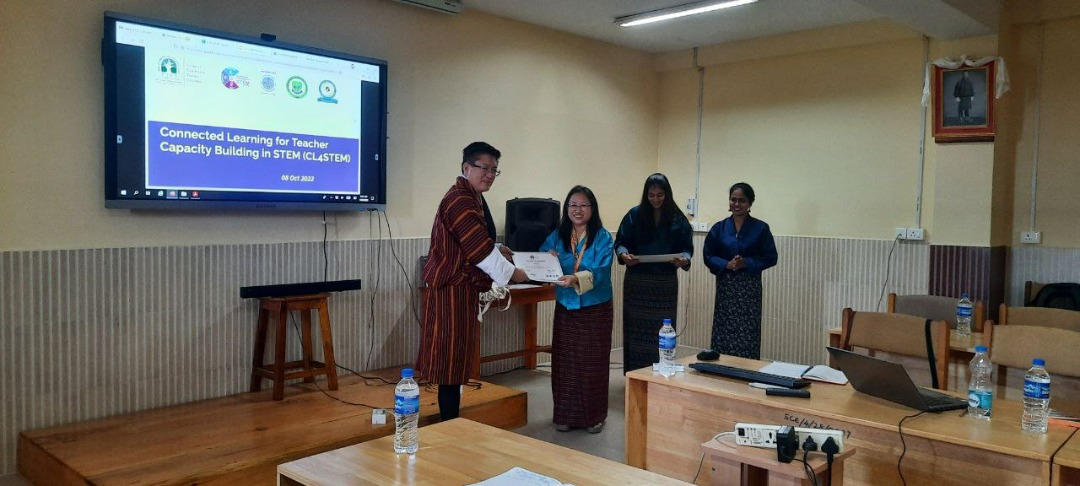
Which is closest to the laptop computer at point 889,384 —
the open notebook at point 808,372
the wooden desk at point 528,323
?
the open notebook at point 808,372

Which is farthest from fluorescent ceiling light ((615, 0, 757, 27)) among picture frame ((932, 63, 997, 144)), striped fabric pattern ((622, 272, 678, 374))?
striped fabric pattern ((622, 272, 678, 374))

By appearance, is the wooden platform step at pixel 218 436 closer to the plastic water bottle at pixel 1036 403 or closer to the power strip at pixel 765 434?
the power strip at pixel 765 434

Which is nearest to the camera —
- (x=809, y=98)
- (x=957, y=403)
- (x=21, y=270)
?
(x=957, y=403)

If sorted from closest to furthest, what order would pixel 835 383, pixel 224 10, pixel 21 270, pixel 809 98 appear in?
pixel 835 383 < pixel 21 270 < pixel 224 10 < pixel 809 98

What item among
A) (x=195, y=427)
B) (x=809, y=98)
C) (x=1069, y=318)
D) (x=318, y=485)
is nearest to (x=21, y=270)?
(x=195, y=427)

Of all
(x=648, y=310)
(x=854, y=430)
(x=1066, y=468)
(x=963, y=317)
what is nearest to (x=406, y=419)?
(x=854, y=430)

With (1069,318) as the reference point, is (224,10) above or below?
above

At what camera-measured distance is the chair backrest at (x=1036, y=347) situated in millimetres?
2771

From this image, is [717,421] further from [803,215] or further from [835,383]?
[803,215]

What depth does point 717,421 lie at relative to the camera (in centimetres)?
280

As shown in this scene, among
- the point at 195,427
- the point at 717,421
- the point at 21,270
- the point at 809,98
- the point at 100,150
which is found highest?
the point at 809,98

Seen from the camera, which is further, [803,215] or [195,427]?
[803,215]

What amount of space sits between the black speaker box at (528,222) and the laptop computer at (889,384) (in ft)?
9.66

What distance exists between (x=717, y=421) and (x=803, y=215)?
11.7 feet
